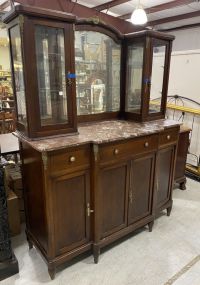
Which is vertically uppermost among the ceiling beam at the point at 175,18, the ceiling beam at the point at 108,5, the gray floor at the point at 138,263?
the ceiling beam at the point at 108,5

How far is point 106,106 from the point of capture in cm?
238

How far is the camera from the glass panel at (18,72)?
1.58m

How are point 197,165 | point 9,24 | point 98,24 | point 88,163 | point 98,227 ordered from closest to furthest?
point 9,24 < point 88,163 < point 98,227 < point 98,24 < point 197,165

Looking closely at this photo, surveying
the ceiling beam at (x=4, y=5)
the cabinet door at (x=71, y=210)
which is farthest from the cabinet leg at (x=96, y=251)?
the ceiling beam at (x=4, y=5)

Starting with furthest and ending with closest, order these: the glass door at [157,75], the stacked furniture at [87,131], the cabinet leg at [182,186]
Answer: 1. the cabinet leg at [182,186]
2. the glass door at [157,75]
3. the stacked furniture at [87,131]

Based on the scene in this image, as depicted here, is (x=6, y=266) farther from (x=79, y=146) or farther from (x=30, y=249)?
(x=79, y=146)

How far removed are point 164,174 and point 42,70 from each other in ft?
5.16

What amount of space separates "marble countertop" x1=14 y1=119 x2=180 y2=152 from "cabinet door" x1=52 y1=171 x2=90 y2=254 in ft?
0.82

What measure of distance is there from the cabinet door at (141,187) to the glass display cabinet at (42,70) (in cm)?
69

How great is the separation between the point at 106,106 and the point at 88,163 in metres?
0.84

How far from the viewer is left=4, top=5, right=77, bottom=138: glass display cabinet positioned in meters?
1.49

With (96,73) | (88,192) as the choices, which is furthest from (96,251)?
(96,73)

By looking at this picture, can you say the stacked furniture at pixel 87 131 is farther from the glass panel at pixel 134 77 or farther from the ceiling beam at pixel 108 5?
the ceiling beam at pixel 108 5

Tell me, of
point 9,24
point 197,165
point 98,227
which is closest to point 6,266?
point 98,227
